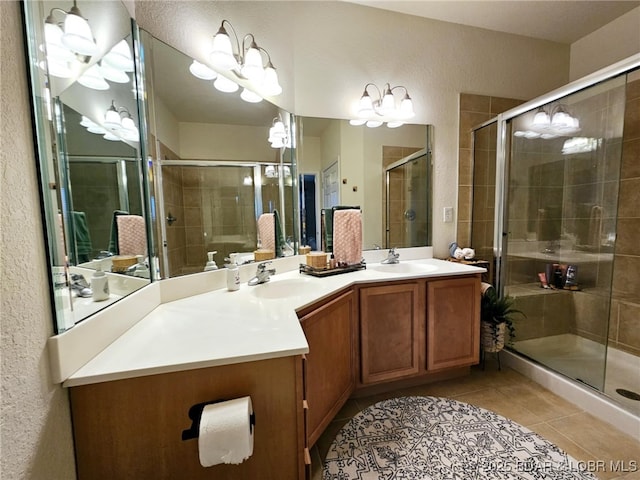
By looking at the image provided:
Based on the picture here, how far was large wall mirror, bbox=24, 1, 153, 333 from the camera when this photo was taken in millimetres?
667

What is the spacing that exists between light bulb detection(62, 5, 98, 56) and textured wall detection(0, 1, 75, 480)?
0.65 ft

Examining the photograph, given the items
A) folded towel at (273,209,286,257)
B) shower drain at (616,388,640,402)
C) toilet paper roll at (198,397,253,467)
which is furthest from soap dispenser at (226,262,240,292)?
shower drain at (616,388,640,402)

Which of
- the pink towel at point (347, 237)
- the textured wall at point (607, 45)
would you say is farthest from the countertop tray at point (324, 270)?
the textured wall at point (607, 45)

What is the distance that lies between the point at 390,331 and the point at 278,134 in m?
1.39

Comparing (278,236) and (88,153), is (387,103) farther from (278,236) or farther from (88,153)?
(88,153)

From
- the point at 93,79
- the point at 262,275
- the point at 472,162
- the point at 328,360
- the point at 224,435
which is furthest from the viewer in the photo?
the point at 472,162

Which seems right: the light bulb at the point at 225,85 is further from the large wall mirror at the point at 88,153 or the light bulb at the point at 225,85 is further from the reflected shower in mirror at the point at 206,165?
the large wall mirror at the point at 88,153

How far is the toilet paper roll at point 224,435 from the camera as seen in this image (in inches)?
26.1

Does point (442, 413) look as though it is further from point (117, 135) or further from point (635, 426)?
point (117, 135)

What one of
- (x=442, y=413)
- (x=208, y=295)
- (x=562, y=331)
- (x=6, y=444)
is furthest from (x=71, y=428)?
(x=562, y=331)

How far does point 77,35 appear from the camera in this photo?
2.67ft

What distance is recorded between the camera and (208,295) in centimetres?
132

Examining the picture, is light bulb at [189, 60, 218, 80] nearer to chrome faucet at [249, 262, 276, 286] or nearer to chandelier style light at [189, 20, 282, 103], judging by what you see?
chandelier style light at [189, 20, 282, 103]

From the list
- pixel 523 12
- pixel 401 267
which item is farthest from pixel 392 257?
pixel 523 12
